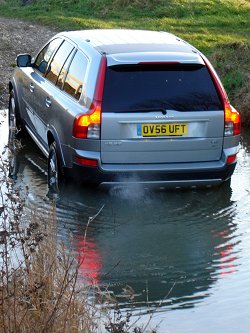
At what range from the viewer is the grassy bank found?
24.3 metres

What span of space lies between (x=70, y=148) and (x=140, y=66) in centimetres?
106

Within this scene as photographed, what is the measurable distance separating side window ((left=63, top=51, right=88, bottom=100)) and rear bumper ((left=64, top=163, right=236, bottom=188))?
82 cm

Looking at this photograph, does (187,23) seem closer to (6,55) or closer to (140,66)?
(6,55)

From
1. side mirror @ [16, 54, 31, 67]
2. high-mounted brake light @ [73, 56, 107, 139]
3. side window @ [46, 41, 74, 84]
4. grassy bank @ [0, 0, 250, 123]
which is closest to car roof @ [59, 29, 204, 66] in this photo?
side window @ [46, 41, 74, 84]

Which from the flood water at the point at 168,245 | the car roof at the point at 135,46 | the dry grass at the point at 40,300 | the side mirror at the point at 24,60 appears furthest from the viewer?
the side mirror at the point at 24,60

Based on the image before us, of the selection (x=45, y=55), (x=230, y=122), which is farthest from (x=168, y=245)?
(x=45, y=55)

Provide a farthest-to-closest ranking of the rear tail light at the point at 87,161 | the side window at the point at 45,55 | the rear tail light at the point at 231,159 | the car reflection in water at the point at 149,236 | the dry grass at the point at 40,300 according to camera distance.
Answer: the side window at the point at 45,55 < the rear tail light at the point at 231,159 < the rear tail light at the point at 87,161 < the car reflection in water at the point at 149,236 < the dry grass at the point at 40,300

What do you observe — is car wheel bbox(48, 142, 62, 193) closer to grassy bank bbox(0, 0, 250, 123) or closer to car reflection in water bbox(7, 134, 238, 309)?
car reflection in water bbox(7, 134, 238, 309)

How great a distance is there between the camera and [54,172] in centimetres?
1002

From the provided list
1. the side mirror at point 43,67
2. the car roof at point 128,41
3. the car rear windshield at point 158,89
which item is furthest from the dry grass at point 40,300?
the side mirror at point 43,67

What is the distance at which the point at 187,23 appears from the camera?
1016 inches

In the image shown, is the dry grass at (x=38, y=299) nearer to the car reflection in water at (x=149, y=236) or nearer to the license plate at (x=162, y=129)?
the car reflection in water at (x=149, y=236)

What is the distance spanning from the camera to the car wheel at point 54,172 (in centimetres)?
984

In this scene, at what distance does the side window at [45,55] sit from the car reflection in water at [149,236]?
1.29 metres
